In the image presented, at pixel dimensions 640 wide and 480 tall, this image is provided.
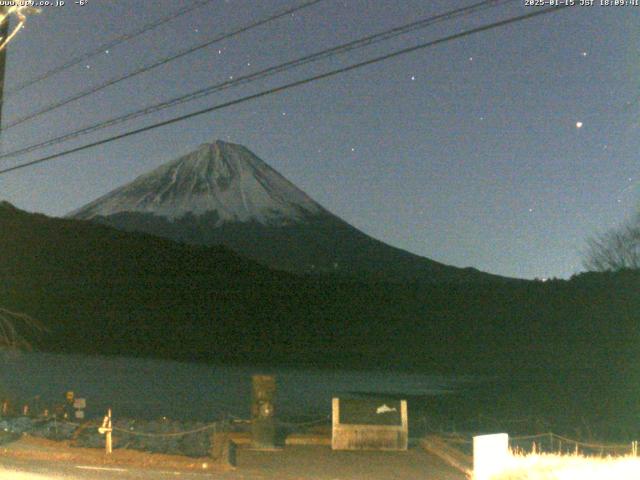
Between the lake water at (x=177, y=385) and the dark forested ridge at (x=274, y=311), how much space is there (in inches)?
517

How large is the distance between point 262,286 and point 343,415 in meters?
140

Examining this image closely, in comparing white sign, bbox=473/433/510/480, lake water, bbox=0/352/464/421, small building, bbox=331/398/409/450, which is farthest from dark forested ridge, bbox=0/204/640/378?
white sign, bbox=473/433/510/480

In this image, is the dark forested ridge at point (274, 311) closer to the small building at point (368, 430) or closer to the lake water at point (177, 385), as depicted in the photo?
the lake water at point (177, 385)

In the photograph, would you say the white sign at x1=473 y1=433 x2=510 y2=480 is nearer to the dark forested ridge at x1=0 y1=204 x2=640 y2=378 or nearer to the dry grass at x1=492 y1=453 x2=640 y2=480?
the dry grass at x1=492 y1=453 x2=640 y2=480

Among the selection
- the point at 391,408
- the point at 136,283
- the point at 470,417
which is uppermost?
the point at 136,283

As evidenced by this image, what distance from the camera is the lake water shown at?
2188 inches

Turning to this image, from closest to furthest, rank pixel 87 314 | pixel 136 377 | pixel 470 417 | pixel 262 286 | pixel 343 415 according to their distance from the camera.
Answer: pixel 343 415
pixel 470 417
pixel 136 377
pixel 87 314
pixel 262 286

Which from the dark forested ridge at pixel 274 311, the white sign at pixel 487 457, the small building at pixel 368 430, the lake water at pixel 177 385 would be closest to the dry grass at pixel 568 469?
the white sign at pixel 487 457

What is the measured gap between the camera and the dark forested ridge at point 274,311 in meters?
109

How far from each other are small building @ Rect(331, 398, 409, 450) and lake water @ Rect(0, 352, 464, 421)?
70.8 ft

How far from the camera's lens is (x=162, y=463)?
19656 millimetres

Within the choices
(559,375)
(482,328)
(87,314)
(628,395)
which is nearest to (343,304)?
(482,328)

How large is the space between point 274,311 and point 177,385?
67.7m

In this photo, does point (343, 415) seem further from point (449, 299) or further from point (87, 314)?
point (449, 299)
